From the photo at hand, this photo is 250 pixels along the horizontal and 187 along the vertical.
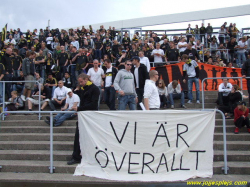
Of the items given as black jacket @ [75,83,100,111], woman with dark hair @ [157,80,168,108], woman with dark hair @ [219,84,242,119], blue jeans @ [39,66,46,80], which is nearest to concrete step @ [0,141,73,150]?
black jacket @ [75,83,100,111]

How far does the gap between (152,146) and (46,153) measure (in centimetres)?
270

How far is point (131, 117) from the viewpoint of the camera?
19.9 ft

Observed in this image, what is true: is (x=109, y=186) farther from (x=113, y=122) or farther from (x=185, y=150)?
(x=185, y=150)

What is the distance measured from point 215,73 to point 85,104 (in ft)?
25.7

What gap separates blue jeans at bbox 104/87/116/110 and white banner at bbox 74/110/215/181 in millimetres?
3224

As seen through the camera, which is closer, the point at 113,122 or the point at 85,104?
the point at 113,122

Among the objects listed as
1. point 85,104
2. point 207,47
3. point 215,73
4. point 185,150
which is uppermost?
point 207,47

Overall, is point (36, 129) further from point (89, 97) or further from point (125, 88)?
point (125, 88)

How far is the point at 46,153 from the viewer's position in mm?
7035

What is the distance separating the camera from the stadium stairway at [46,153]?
19.8 feet

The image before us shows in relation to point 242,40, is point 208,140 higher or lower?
lower

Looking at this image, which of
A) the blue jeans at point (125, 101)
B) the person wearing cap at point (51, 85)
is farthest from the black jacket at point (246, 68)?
the person wearing cap at point (51, 85)

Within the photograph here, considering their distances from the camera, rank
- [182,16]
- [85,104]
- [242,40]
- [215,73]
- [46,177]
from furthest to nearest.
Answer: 1. [182,16]
2. [242,40]
3. [215,73]
4. [85,104]
5. [46,177]

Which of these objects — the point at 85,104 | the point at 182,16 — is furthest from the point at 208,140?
the point at 182,16
